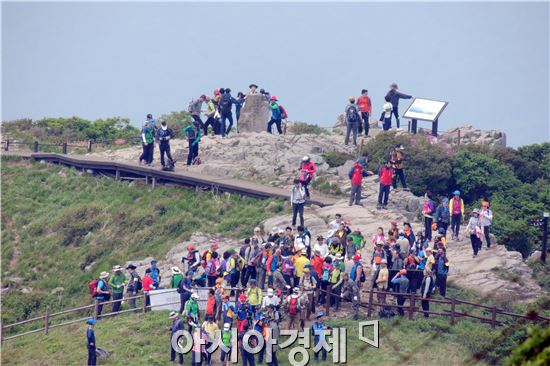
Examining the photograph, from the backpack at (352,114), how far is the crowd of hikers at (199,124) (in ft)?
10.1

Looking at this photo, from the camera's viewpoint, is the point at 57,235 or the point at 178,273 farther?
the point at 57,235

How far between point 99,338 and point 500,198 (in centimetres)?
1654

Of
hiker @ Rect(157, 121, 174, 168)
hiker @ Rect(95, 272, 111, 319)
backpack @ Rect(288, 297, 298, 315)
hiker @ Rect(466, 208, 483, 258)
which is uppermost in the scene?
hiker @ Rect(157, 121, 174, 168)

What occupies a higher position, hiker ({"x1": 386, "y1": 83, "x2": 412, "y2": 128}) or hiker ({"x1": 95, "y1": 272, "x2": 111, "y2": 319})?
hiker ({"x1": 386, "y1": 83, "x2": 412, "y2": 128})

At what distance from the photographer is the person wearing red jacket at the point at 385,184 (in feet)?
145

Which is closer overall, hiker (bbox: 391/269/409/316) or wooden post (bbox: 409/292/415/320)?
wooden post (bbox: 409/292/415/320)

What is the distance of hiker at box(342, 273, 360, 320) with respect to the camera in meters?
36.8

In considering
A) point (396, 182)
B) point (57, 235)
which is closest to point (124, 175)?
point (57, 235)

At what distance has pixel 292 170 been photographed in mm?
51594

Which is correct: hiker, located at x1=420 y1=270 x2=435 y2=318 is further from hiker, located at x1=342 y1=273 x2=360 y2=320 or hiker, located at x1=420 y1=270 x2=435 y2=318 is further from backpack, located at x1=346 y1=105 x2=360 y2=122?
backpack, located at x1=346 y1=105 x2=360 y2=122

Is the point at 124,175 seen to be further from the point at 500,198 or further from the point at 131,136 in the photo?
the point at 500,198

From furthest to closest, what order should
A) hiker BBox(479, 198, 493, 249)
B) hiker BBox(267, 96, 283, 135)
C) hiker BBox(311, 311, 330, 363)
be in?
hiker BBox(267, 96, 283, 135)
hiker BBox(479, 198, 493, 249)
hiker BBox(311, 311, 330, 363)

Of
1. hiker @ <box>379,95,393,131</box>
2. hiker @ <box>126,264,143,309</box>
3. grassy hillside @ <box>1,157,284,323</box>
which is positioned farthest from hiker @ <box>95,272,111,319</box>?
hiker @ <box>379,95,393,131</box>

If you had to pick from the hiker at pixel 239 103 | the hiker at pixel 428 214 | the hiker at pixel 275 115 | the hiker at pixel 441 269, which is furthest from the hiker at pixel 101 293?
the hiker at pixel 239 103
